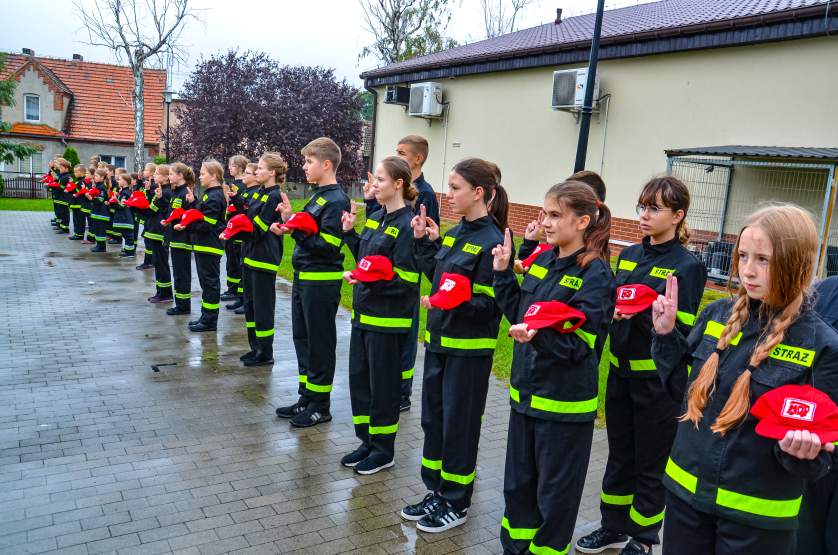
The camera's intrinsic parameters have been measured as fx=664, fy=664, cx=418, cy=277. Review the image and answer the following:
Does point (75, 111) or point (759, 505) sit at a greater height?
point (75, 111)

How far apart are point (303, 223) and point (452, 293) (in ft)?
6.90

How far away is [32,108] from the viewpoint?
128 feet

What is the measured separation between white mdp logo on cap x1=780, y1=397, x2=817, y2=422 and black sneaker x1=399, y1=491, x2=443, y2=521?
2535 millimetres

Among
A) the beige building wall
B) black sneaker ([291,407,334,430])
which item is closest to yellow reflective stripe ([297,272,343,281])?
black sneaker ([291,407,334,430])

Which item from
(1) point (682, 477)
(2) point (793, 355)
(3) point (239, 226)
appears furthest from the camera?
(3) point (239, 226)

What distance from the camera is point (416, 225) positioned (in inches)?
177

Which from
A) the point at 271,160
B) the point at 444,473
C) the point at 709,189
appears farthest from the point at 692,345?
the point at 709,189

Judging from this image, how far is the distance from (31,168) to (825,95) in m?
40.0

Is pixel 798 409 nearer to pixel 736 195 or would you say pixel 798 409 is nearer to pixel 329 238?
pixel 329 238

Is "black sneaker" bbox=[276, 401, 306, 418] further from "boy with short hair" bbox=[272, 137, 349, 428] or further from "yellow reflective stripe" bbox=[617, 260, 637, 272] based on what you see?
Result: "yellow reflective stripe" bbox=[617, 260, 637, 272]

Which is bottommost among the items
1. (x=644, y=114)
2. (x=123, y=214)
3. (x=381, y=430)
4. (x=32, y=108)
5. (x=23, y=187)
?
(x=381, y=430)

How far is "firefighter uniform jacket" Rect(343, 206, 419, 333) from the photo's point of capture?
A: 478 cm

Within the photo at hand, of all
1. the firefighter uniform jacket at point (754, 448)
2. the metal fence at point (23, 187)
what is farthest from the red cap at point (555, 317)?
the metal fence at point (23, 187)

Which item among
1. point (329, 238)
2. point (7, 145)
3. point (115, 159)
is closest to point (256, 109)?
point (7, 145)
